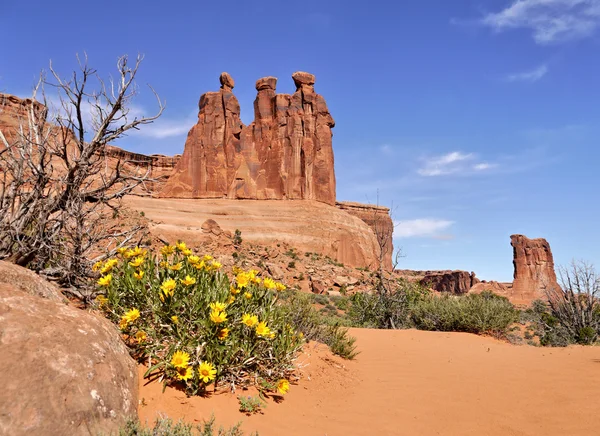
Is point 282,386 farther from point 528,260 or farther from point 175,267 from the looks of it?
point 528,260

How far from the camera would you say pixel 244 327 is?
14.3 feet

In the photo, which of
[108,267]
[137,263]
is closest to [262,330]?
[137,263]

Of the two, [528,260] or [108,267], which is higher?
[528,260]

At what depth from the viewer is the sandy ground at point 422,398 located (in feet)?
12.6

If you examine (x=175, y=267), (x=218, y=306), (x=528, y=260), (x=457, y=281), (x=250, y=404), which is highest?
(x=528, y=260)

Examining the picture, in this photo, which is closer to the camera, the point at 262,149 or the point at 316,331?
the point at 316,331

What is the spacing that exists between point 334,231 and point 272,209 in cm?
895

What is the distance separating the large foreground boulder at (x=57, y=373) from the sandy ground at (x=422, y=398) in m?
0.42

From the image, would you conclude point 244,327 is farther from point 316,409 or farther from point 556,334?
point 556,334

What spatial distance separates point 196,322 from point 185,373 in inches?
18.3

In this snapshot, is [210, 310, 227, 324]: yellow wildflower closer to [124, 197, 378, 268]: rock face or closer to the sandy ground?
the sandy ground

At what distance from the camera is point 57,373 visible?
2938 mm

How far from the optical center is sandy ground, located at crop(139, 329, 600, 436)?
12.6ft

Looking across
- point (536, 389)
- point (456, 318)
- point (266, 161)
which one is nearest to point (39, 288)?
point (536, 389)
